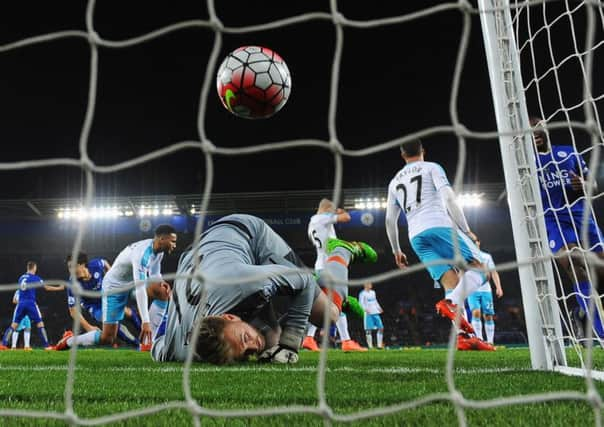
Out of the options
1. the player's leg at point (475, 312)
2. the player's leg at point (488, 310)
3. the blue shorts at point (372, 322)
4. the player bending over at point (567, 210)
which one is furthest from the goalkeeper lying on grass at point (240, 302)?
the blue shorts at point (372, 322)

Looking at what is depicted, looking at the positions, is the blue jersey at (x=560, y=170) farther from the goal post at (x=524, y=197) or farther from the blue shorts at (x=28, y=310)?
A: the blue shorts at (x=28, y=310)

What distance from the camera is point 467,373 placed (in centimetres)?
281

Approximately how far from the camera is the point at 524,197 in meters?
2.91

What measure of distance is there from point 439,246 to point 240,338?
6.68ft

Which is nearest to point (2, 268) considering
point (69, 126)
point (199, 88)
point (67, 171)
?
point (67, 171)

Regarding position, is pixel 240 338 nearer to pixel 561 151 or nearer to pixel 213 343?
pixel 213 343

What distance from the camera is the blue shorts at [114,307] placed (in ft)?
19.2

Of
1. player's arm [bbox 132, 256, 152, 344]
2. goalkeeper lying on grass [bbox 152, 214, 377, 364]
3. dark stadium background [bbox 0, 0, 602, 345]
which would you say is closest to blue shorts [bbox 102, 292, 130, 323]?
player's arm [bbox 132, 256, 152, 344]

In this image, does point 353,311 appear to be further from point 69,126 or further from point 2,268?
point 2,268

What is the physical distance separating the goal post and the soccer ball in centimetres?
121

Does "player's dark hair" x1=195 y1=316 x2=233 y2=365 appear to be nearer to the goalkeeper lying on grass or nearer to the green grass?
the goalkeeper lying on grass

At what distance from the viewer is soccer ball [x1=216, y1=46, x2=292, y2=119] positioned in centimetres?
331

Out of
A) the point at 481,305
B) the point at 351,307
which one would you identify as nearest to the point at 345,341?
the point at 351,307

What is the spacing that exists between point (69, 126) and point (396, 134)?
375 inches
